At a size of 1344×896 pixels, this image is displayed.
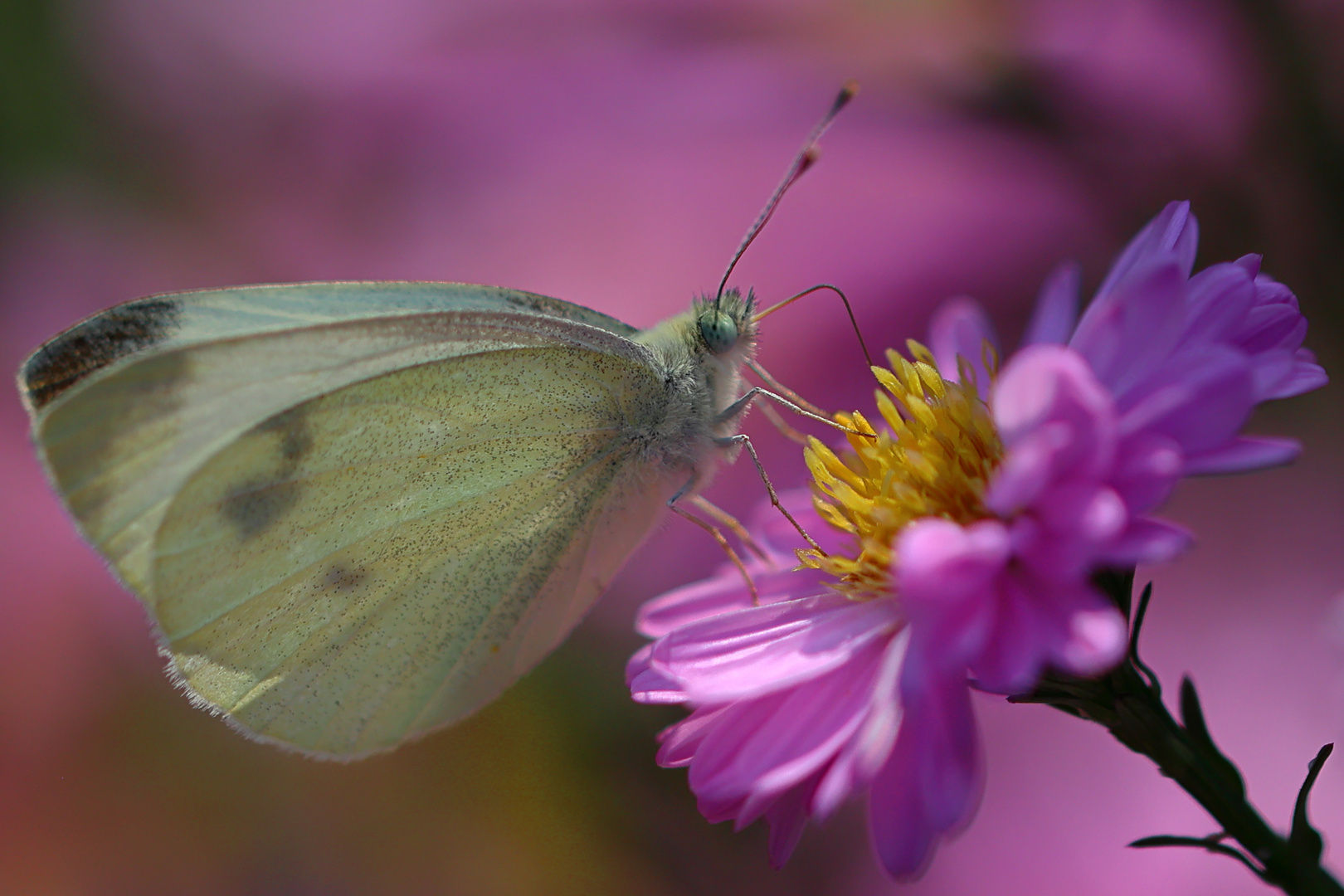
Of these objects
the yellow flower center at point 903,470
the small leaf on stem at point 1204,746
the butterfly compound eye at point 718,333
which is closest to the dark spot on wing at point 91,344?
the butterfly compound eye at point 718,333

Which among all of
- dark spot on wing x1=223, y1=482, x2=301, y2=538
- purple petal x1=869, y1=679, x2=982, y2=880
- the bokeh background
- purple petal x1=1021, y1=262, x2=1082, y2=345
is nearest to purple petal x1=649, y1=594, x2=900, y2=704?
purple petal x1=869, y1=679, x2=982, y2=880

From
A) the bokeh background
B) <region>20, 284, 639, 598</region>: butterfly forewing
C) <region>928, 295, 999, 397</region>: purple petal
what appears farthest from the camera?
the bokeh background

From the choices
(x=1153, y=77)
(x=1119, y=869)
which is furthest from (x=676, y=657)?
(x=1153, y=77)

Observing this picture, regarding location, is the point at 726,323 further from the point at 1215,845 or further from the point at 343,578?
the point at 1215,845

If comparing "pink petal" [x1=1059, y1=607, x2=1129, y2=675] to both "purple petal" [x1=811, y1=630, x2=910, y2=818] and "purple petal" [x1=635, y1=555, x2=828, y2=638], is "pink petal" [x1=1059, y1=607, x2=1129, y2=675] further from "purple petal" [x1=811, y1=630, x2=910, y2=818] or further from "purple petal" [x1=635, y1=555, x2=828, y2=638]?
"purple petal" [x1=635, y1=555, x2=828, y2=638]

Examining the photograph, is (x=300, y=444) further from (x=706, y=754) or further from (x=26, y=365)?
(x=706, y=754)

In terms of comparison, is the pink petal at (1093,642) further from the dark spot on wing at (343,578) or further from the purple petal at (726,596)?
the dark spot on wing at (343,578)

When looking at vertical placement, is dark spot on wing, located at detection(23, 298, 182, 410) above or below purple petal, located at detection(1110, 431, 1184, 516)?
above
